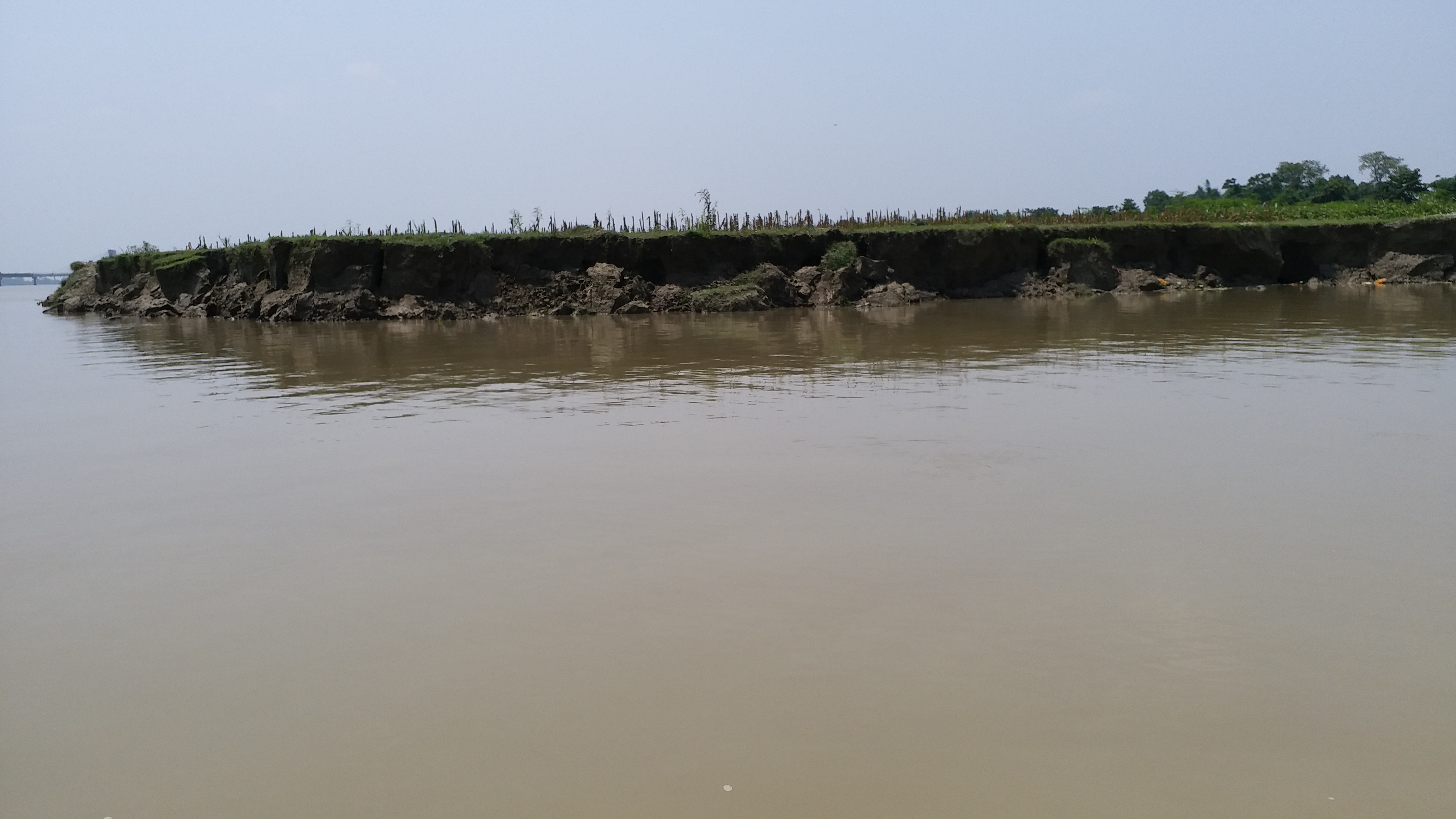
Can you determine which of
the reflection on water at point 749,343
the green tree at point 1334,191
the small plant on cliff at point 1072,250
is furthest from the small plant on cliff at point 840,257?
the green tree at point 1334,191

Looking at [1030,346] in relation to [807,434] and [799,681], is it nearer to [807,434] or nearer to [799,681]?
[807,434]

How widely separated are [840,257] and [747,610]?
20710mm

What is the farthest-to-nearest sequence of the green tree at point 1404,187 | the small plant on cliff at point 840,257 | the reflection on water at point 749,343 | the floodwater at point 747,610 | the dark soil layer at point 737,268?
the green tree at point 1404,187 < the small plant on cliff at point 840,257 < the dark soil layer at point 737,268 < the reflection on water at point 749,343 < the floodwater at point 747,610

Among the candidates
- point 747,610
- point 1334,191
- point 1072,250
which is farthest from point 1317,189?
point 747,610

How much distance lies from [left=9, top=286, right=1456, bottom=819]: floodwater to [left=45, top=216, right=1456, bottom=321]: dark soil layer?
47.3 feet

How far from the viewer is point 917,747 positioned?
10.0ft

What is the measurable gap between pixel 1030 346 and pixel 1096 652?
10.3 metres

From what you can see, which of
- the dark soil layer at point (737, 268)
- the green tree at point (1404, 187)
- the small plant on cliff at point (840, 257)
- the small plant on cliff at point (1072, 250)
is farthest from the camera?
the green tree at point (1404, 187)

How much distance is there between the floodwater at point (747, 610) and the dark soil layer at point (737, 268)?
1441 cm

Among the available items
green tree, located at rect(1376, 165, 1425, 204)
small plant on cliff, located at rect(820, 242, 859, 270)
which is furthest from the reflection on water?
green tree, located at rect(1376, 165, 1425, 204)

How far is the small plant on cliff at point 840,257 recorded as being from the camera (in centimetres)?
2416

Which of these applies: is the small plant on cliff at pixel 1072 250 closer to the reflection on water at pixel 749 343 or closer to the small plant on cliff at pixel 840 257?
the reflection on water at pixel 749 343

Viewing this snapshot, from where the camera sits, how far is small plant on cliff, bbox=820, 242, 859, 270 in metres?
24.2

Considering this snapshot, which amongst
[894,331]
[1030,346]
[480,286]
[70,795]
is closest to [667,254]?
[480,286]
